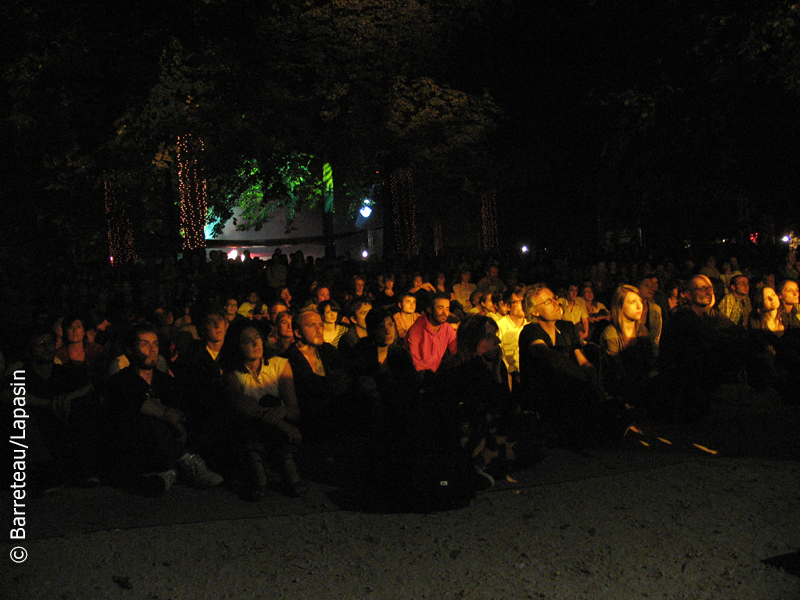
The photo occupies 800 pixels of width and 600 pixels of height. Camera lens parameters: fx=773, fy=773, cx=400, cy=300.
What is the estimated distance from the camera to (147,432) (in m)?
5.64

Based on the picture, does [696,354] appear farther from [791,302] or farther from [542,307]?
[542,307]

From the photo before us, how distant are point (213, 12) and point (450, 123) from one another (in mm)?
7597

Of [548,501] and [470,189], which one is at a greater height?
[470,189]

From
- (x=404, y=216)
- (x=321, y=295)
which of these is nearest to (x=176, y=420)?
(x=321, y=295)

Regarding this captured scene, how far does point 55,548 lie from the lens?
4.49 m

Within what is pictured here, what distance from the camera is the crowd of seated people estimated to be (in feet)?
18.7

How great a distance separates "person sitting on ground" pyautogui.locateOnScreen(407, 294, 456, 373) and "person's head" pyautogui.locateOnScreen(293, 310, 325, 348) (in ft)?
3.39

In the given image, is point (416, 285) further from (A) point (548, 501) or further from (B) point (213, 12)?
(B) point (213, 12)

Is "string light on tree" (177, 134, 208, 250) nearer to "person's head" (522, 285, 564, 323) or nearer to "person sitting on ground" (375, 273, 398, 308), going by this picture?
"person sitting on ground" (375, 273, 398, 308)

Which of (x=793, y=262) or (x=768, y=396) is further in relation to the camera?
(x=793, y=262)

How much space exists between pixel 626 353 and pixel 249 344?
3678 millimetres

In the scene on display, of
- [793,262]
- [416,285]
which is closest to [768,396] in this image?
[416,285]

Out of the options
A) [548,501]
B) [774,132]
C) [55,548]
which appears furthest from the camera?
[774,132]

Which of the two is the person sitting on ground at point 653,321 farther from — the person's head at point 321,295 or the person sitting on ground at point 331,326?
the person's head at point 321,295
